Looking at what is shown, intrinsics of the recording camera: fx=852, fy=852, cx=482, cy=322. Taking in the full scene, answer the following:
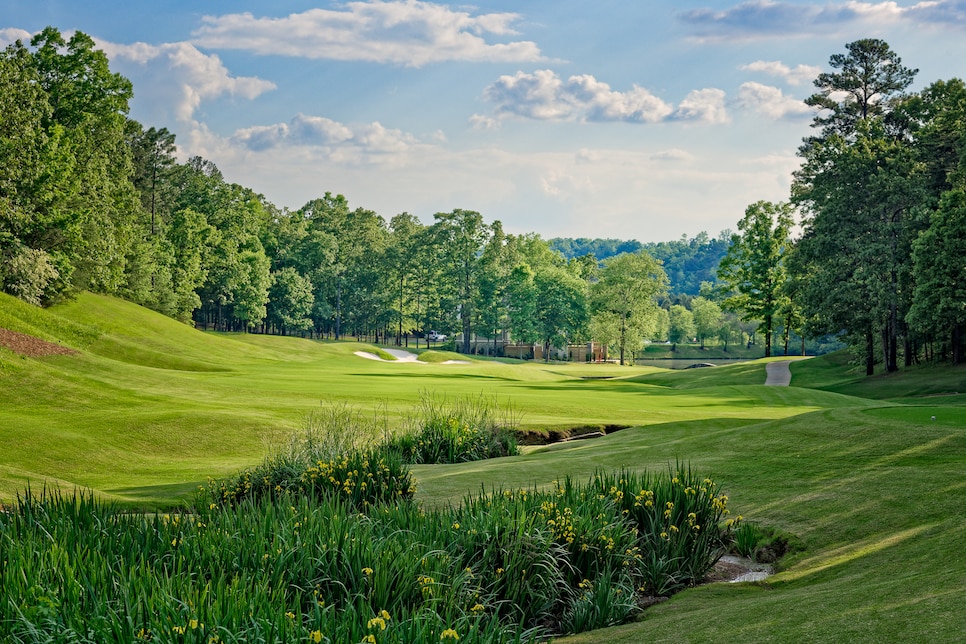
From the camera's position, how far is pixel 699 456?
1482 centimetres

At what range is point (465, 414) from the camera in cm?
2083

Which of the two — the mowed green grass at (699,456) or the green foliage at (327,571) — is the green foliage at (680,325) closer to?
the mowed green grass at (699,456)

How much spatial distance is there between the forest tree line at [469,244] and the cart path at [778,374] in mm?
4309

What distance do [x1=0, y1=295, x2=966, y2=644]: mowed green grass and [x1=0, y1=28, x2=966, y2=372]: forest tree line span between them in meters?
7.17

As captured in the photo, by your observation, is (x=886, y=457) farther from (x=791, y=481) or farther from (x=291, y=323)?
(x=291, y=323)

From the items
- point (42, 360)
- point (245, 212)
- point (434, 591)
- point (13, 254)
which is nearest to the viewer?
point (434, 591)

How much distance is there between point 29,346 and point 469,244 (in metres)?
65.1

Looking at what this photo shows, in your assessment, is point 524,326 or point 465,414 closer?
point 465,414

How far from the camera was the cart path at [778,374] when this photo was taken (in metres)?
54.7

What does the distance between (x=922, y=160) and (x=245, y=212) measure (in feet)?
213

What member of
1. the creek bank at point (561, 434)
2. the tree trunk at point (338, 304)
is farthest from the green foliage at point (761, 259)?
the creek bank at point (561, 434)

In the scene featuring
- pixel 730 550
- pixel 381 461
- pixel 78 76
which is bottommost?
pixel 730 550

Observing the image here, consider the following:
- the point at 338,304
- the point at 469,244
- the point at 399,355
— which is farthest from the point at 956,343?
the point at 338,304

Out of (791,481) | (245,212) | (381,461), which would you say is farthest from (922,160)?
(245,212)
